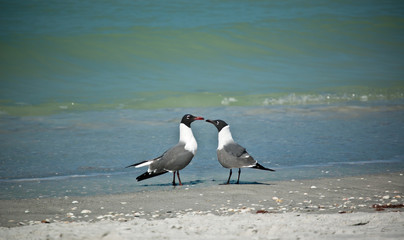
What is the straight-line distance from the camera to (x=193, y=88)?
15.8 metres

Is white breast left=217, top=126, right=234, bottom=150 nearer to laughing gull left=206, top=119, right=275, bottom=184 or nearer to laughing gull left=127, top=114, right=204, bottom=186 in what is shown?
laughing gull left=206, top=119, right=275, bottom=184

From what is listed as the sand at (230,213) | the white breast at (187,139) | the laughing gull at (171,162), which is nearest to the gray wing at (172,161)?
the laughing gull at (171,162)

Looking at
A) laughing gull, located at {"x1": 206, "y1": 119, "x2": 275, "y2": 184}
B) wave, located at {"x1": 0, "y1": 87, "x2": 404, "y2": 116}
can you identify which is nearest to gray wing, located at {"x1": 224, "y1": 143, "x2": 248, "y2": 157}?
laughing gull, located at {"x1": 206, "y1": 119, "x2": 275, "y2": 184}

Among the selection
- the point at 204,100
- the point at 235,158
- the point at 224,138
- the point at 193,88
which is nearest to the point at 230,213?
the point at 235,158

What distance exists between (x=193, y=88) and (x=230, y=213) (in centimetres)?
1102

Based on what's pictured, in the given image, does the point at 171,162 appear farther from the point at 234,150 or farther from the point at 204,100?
the point at 204,100

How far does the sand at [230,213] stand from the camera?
3967 millimetres

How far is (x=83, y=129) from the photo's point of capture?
10.4 metres

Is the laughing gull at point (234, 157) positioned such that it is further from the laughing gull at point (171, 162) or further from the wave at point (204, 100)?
the wave at point (204, 100)

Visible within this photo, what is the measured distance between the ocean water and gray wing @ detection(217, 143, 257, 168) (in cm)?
31

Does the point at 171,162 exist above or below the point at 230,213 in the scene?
above

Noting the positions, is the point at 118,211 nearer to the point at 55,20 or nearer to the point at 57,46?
the point at 57,46

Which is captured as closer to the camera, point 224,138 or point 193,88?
point 224,138

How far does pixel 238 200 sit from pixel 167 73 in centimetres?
1255
